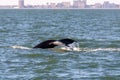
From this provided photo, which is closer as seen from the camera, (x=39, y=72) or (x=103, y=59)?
(x=39, y=72)

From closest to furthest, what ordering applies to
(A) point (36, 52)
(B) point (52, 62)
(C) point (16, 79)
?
(C) point (16, 79) < (B) point (52, 62) < (A) point (36, 52)

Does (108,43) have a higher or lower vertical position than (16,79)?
lower

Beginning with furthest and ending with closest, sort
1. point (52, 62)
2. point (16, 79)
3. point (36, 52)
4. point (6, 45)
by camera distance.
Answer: point (6, 45) < point (36, 52) < point (52, 62) < point (16, 79)

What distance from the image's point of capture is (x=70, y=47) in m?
38.7

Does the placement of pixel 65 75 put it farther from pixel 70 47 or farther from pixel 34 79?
pixel 70 47

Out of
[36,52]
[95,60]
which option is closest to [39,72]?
[95,60]

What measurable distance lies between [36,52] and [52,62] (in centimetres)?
471

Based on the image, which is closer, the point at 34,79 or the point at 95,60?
the point at 34,79

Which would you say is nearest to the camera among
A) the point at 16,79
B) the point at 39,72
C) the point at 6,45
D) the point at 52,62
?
the point at 16,79

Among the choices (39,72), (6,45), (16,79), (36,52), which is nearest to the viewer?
(16,79)

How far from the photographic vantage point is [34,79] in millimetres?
27578

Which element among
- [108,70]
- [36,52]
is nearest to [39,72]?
[108,70]

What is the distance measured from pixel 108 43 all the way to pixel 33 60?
12.2 meters

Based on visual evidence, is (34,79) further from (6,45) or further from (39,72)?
(6,45)
